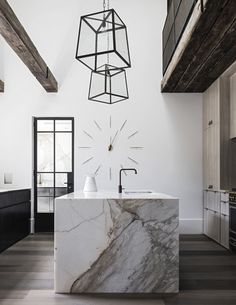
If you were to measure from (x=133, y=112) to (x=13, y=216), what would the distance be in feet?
9.08

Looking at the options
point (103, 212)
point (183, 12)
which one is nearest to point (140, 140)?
point (183, 12)

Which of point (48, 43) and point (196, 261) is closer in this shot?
point (196, 261)

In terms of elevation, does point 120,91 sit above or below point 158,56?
below

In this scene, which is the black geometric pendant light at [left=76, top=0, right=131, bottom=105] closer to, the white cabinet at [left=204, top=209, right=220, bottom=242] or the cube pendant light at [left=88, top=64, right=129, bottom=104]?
the cube pendant light at [left=88, top=64, right=129, bottom=104]

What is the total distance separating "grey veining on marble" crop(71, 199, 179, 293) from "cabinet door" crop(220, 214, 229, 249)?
213 cm

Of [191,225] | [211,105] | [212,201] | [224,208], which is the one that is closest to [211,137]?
[211,105]

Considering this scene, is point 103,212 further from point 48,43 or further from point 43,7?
point 43,7

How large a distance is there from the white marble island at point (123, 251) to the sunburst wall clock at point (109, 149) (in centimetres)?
325

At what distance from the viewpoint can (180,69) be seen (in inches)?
198

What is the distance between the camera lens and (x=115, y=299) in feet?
9.97

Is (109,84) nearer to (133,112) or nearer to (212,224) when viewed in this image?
(133,112)

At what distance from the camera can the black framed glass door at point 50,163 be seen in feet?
21.4

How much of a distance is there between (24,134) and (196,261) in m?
3.82

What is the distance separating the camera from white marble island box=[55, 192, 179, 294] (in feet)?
10.4
